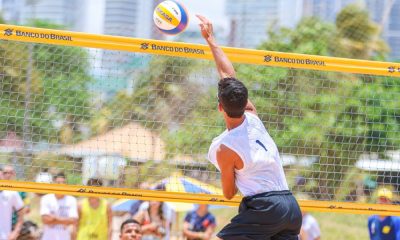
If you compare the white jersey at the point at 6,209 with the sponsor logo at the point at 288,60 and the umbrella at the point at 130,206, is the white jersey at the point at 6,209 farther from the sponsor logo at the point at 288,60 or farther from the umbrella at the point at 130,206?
the sponsor logo at the point at 288,60

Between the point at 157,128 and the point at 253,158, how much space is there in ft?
12.7

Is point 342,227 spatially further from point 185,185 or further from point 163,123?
point 185,185

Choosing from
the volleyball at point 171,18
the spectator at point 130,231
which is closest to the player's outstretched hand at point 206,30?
the volleyball at point 171,18

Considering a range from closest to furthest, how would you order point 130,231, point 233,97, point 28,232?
point 233,97 < point 130,231 < point 28,232

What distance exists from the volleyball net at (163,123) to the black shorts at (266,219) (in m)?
1.61

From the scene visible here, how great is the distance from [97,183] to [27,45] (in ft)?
9.22

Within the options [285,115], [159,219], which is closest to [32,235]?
[159,219]

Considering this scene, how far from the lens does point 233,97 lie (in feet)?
15.5

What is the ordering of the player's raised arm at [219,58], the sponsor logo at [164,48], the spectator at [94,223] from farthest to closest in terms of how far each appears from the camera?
the spectator at [94,223] < the sponsor logo at [164,48] < the player's raised arm at [219,58]

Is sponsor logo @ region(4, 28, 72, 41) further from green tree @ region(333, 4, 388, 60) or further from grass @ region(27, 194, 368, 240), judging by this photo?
green tree @ region(333, 4, 388, 60)

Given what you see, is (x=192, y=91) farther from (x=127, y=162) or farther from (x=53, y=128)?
(x=53, y=128)

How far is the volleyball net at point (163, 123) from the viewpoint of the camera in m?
6.59

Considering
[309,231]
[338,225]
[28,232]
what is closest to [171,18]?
[28,232]

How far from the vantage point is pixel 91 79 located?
8.45 m
